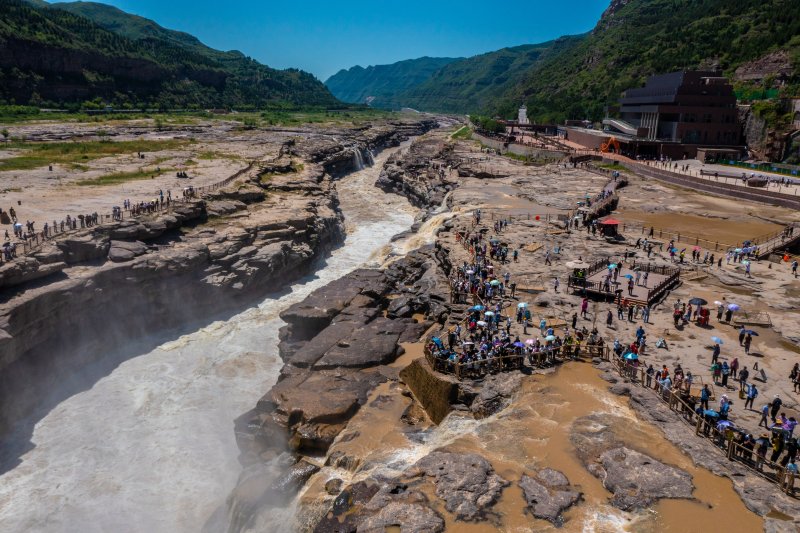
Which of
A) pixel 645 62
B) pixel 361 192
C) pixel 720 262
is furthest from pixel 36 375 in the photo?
pixel 645 62

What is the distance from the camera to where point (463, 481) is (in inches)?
679

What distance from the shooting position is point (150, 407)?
Result: 29031 millimetres

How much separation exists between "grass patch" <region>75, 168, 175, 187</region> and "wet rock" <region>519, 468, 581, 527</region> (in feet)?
185

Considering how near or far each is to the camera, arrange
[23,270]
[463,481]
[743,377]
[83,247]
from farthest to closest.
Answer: [83,247] → [23,270] → [743,377] → [463,481]

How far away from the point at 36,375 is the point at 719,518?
33.9 m

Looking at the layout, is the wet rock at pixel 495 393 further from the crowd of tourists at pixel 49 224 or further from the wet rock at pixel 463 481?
the crowd of tourists at pixel 49 224

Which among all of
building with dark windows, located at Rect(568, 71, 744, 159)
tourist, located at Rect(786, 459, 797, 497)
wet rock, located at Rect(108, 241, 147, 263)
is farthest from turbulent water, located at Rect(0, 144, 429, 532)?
building with dark windows, located at Rect(568, 71, 744, 159)

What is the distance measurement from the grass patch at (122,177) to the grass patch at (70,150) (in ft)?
36.6

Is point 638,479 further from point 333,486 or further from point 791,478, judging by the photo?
point 333,486

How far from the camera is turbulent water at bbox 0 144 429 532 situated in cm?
2205

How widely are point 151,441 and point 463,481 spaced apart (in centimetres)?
1749

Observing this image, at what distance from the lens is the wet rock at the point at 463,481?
16.2m

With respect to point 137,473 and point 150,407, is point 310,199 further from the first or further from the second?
point 137,473

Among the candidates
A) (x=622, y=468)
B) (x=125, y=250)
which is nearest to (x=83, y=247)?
(x=125, y=250)
